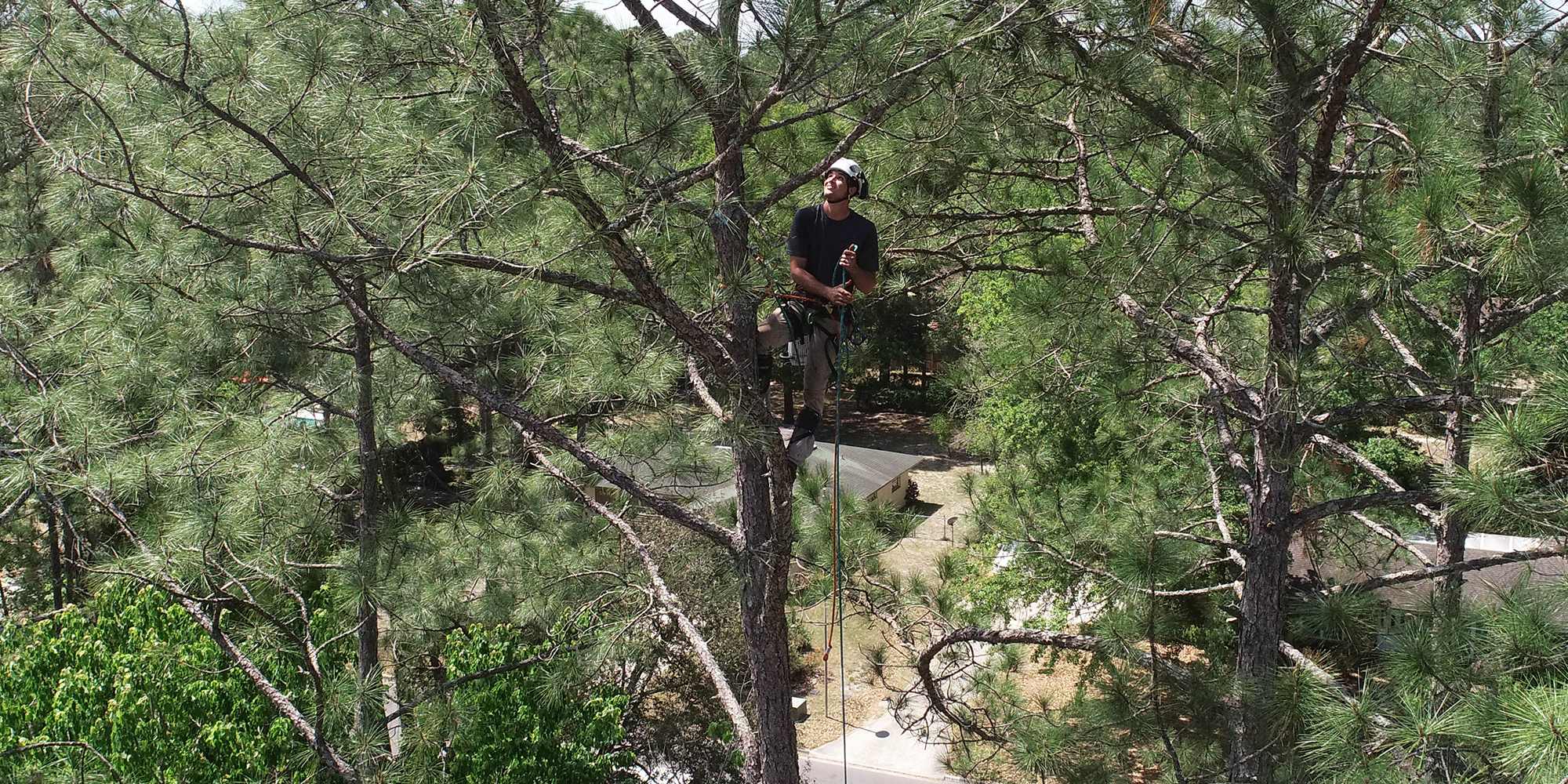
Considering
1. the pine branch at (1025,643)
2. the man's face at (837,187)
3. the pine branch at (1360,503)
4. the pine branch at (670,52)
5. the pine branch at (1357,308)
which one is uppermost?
the pine branch at (670,52)

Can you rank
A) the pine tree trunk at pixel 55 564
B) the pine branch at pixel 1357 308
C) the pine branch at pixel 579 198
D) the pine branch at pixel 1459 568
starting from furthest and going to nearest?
the pine tree trunk at pixel 55 564 → the pine branch at pixel 1459 568 → the pine branch at pixel 1357 308 → the pine branch at pixel 579 198

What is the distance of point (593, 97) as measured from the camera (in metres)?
4.85

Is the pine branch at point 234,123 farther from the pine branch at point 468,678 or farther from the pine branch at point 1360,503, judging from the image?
the pine branch at point 1360,503

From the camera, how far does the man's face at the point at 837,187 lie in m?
3.83

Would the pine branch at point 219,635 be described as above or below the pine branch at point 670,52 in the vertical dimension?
below

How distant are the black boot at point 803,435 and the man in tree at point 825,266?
287 mm

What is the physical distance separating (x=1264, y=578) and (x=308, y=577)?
6516mm

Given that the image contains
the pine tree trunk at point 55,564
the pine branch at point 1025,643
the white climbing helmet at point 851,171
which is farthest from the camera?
the pine tree trunk at point 55,564

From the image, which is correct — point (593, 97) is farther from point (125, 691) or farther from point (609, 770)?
point (609, 770)

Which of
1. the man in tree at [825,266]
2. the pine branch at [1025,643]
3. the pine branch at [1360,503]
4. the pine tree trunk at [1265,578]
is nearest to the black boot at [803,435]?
the man in tree at [825,266]

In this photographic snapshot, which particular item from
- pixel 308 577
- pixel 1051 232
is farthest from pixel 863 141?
pixel 308 577

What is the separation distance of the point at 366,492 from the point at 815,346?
313cm

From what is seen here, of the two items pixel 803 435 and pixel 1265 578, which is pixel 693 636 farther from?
pixel 1265 578

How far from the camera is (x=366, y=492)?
5.66m
